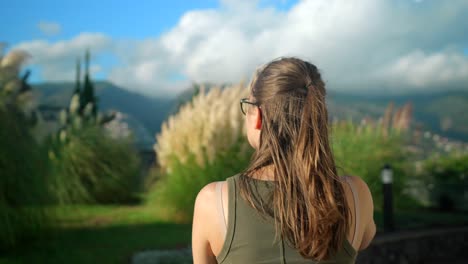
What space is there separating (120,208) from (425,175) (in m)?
5.52

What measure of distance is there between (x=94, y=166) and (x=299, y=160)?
7.77m

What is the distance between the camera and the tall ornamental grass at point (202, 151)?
659 cm

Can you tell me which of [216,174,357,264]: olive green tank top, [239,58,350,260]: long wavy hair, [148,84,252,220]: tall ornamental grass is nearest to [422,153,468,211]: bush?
[148,84,252,220]: tall ornamental grass

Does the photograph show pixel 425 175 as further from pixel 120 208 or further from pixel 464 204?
pixel 120 208

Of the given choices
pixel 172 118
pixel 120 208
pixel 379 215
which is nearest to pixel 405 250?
pixel 379 215

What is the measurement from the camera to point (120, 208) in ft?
27.0

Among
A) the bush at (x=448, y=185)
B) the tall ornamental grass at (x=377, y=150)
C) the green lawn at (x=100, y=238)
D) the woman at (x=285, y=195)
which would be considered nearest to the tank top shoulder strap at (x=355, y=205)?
the woman at (x=285, y=195)

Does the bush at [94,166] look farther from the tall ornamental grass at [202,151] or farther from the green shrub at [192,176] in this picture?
the green shrub at [192,176]

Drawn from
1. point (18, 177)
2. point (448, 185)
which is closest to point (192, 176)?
point (18, 177)

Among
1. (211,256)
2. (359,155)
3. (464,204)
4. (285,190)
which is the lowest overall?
(464,204)

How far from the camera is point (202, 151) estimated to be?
21.9 ft

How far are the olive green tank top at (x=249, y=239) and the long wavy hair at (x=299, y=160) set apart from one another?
0.02 meters

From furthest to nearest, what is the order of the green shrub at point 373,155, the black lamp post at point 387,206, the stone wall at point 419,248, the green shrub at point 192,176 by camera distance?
the green shrub at point 373,155
the green shrub at point 192,176
the black lamp post at point 387,206
the stone wall at point 419,248

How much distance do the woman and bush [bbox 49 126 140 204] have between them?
6415 millimetres
